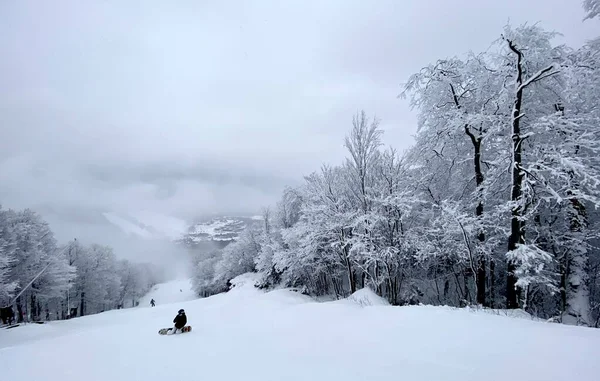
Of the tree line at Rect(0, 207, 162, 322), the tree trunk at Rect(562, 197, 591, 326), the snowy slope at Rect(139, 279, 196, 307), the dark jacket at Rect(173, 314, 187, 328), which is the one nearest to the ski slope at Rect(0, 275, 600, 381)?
the dark jacket at Rect(173, 314, 187, 328)

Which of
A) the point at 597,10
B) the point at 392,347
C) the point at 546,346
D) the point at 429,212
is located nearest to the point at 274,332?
the point at 392,347

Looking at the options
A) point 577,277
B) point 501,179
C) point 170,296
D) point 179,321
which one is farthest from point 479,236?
point 170,296

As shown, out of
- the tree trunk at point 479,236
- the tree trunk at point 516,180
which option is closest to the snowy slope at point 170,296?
the tree trunk at point 479,236

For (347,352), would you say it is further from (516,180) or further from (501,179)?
(501,179)

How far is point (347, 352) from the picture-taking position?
232 inches

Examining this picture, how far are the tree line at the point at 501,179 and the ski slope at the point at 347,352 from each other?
3345mm

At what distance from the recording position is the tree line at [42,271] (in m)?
24.4

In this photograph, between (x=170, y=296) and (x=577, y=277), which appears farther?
(x=170, y=296)

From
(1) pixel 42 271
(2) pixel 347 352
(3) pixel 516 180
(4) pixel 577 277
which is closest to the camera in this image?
(2) pixel 347 352

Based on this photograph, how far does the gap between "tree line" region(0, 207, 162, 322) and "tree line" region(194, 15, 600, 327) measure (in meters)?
27.4

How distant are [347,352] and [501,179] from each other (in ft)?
31.6

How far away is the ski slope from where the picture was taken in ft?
14.5

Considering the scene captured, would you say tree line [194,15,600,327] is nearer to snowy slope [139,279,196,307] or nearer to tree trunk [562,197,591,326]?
tree trunk [562,197,591,326]

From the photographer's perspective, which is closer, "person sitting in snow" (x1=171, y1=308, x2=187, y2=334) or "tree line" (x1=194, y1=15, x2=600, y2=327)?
"tree line" (x1=194, y1=15, x2=600, y2=327)
